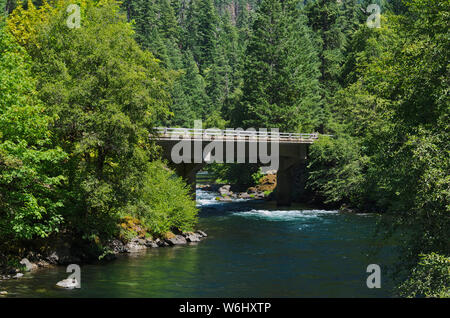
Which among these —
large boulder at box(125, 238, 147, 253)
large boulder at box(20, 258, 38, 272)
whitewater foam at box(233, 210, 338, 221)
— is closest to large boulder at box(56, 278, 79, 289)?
large boulder at box(20, 258, 38, 272)

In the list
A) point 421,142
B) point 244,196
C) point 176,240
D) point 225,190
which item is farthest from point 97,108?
point 225,190

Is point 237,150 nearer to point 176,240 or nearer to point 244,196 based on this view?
point 244,196

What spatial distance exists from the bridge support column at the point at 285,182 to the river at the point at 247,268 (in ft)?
49.5

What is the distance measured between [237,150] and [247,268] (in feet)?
78.0

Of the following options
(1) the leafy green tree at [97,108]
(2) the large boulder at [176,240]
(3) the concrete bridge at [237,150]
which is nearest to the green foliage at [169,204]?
(2) the large boulder at [176,240]

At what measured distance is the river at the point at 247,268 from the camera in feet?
64.8

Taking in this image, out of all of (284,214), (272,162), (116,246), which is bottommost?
(284,214)

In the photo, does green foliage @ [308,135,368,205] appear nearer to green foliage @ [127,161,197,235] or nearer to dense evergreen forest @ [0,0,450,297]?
dense evergreen forest @ [0,0,450,297]

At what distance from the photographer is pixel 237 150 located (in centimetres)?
4722

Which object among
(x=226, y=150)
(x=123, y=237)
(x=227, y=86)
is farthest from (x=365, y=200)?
(x=227, y=86)

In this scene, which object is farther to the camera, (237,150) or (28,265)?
(237,150)
